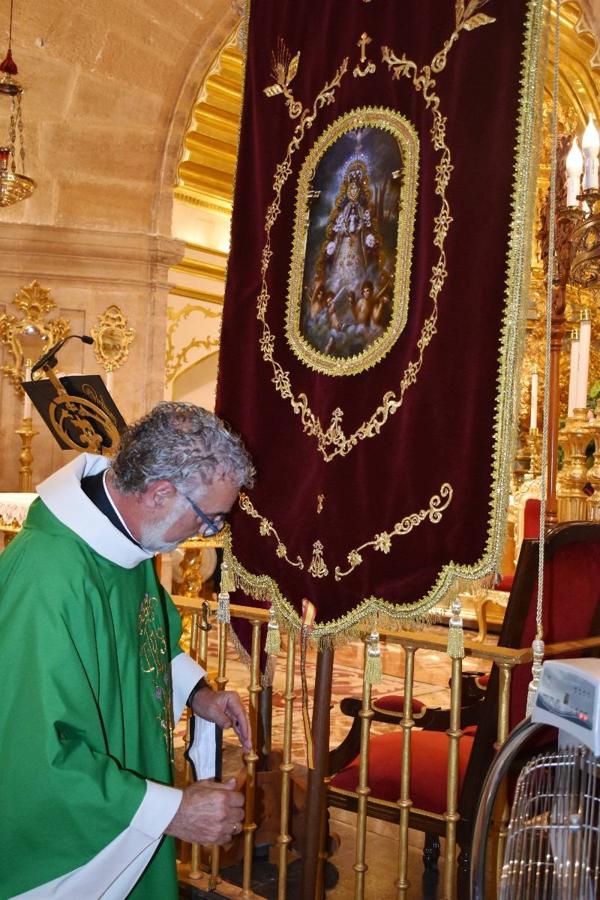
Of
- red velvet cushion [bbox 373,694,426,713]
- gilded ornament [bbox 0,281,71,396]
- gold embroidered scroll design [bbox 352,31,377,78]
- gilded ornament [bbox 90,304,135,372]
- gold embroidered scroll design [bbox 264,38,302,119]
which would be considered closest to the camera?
gold embroidered scroll design [bbox 352,31,377,78]

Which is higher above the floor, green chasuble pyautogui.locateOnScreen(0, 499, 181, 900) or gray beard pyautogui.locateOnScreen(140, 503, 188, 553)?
gray beard pyautogui.locateOnScreen(140, 503, 188, 553)

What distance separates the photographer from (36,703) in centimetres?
178

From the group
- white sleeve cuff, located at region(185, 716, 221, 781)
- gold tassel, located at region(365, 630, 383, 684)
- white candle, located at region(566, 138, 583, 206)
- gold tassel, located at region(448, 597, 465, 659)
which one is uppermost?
white candle, located at region(566, 138, 583, 206)

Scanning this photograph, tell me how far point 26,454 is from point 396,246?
4949 millimetres

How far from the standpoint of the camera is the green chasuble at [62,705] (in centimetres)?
176

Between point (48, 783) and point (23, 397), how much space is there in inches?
224

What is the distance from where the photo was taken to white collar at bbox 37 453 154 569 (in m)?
2.03

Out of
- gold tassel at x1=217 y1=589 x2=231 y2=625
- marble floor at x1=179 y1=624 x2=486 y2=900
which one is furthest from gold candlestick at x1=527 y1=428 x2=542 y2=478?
gold tassel at x1=217 y1=589 x2=231 y2=625

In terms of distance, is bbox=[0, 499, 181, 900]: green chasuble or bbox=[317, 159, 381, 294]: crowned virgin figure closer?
bbox=[0, 499, 181, 900]: green chasuble

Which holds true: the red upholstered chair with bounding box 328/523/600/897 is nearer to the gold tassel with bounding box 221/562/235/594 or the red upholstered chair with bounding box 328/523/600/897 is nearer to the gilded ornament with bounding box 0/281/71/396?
the gold tassel with bounding box 221/562/235/594

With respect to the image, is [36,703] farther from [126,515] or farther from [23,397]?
[23,397]

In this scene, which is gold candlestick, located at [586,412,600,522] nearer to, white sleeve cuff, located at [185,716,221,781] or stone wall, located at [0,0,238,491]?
white sleeve cuff, located at [185,716,221,781]

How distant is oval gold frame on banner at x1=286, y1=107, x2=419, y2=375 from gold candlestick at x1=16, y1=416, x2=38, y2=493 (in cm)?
449

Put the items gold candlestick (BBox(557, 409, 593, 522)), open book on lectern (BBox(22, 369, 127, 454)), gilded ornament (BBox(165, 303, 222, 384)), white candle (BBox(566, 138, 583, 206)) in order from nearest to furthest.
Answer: white candle (BBox(566, 138, 583, 206)) → open book on lectern (BBox(22, 369, 127, 454)) → gold candlestick (BBox(557, 409, 593, 522)) → gilded ornament (BBox(165, 303, 222, 384))
